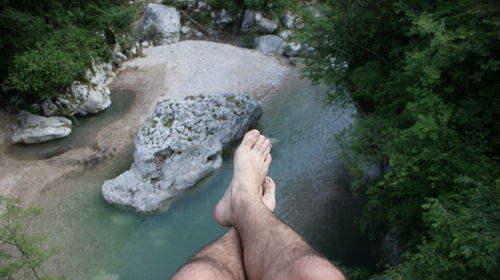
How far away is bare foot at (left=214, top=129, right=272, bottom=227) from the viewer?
2.59m

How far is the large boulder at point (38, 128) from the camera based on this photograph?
756 centimetres

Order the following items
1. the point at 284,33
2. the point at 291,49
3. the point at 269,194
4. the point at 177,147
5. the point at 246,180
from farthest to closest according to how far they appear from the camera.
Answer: the point at 284,33 → the point at 291,49 → the point at 177,147 → the point at 269,194 → the point at 246,180

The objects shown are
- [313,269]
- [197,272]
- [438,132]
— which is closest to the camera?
[313,269]

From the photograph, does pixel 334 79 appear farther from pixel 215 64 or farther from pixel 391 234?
pixel 215 64

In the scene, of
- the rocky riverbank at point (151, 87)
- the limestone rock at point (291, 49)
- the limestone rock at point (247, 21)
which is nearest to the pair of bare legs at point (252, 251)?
the rocky riverbank at point (151, 87)

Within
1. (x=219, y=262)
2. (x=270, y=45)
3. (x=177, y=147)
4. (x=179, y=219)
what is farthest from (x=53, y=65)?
(x=219, y=262)

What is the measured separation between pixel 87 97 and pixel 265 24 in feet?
21.8

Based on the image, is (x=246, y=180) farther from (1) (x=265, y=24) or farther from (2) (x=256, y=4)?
(2) (x=256, y=4)

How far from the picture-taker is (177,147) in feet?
20.5

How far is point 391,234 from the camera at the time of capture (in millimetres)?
4621

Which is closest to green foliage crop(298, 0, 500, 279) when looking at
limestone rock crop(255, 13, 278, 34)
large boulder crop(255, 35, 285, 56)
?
large boulder crop(255, 35, 285, 56)

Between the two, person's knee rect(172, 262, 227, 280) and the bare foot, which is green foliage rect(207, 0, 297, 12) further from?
person's knee rect(172, 262, 227, 280)

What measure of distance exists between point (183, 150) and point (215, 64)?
15.5ft

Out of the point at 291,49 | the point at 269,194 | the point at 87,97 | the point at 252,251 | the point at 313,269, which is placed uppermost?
the point at 313,269
